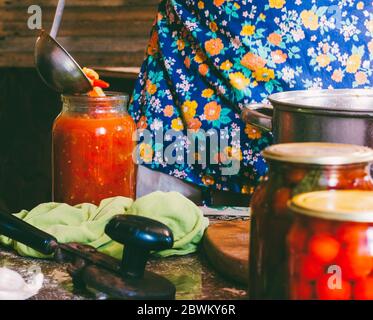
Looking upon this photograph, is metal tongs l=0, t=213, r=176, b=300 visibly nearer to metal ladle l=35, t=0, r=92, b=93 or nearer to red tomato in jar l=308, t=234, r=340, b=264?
red tomato in jar l=308, t=234, r=340, b=264

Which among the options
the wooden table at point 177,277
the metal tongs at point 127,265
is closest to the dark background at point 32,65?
the wooden table at point 177,277

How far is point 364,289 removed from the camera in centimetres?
62

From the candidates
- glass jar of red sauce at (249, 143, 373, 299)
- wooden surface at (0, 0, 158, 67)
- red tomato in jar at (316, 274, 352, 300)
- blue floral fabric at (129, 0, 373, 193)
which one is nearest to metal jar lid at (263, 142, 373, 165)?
glass jar of red sauce at (249, 143, 373, 299)

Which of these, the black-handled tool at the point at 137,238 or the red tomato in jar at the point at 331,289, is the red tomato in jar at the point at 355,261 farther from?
the black-handled tool at the point at 137,238

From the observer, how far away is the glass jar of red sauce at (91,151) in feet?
4.43

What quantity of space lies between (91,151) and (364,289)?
2.71 ft

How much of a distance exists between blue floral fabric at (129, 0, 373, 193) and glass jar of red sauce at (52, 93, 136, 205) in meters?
0.49

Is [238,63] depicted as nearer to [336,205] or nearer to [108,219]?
[108,219]

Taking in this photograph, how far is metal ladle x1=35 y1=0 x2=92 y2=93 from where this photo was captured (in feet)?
4.45

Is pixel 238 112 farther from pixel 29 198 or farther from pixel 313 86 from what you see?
pixel 29 198

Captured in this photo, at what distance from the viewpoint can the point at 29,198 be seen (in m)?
3.82

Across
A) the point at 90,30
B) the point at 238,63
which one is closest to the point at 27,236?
the point at 238,63

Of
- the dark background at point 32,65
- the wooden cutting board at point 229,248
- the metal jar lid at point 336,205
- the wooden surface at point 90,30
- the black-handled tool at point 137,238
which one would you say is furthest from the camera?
the wooden surface at point 90,30

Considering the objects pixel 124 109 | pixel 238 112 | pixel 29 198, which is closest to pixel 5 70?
pixel 29 198
